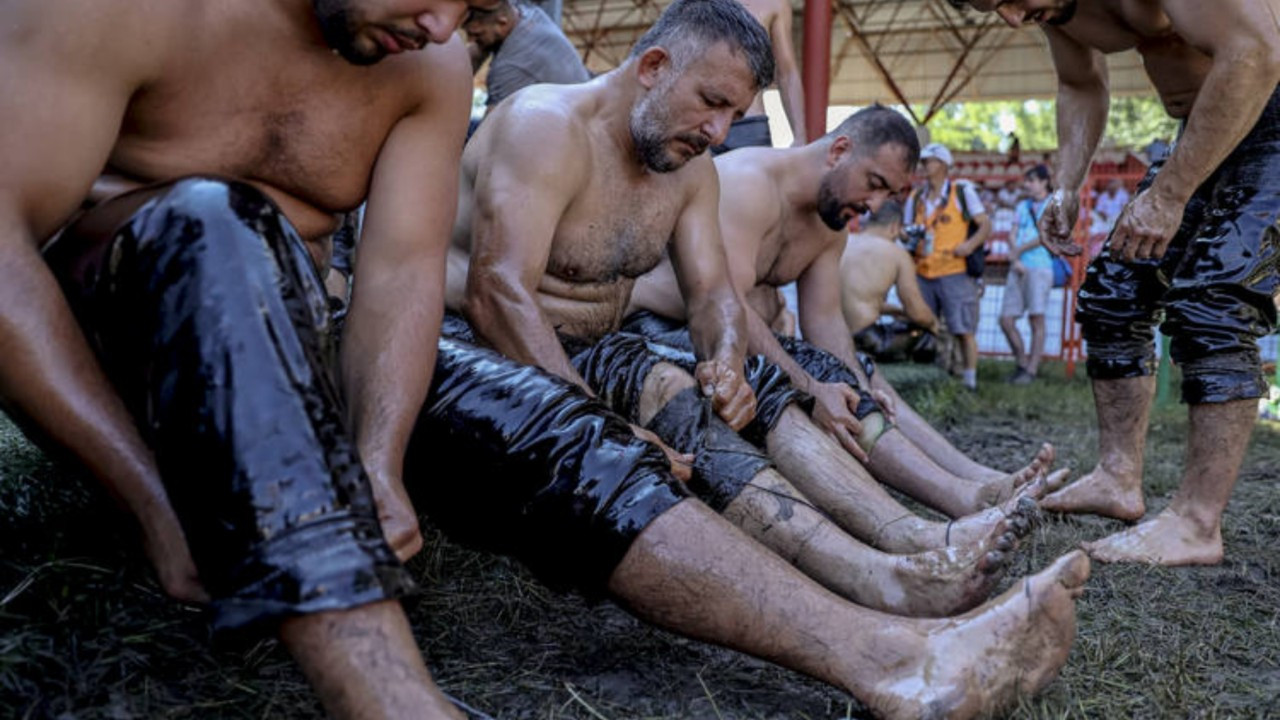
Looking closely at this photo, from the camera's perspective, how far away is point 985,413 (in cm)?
735

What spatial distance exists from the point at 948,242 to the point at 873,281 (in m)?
1.69

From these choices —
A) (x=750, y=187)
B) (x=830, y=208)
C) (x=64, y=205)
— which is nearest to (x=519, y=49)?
(x=750, y=187)

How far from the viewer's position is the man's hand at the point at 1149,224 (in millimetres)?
3133

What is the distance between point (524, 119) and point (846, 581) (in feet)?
4.76

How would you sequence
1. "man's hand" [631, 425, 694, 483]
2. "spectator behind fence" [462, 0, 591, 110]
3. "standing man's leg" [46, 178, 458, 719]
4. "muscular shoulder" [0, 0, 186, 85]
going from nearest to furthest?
1. "standing man's leg" [46, 178, 458, 719]
2. "muscular shoulder" [0, 0, 186, 85]
3. "man's hand" [631, 425, 694, 483]
4. "spectator behind fence" [462, 0, 591, 110]

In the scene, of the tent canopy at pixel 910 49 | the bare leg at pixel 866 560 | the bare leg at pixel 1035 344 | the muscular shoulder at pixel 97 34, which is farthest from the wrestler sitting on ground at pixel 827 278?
the tent canopy at pixel 910 49

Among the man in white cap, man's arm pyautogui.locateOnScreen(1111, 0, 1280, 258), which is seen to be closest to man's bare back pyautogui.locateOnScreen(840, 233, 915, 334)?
the man in white cap

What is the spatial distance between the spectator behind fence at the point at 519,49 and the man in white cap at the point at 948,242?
5150 mm

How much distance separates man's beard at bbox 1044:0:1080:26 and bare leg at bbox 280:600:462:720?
2.93 meters

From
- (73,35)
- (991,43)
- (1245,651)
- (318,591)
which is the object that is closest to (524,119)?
(73,35)

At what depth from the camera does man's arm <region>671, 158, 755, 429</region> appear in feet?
10.3

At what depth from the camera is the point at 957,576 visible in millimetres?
2006

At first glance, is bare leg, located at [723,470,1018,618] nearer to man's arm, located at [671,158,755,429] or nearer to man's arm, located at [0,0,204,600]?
man's arm, located at [671,158,755,429]

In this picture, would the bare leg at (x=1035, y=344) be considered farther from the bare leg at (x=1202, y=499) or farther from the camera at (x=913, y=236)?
the bare leg at (x=1202, y=499)
